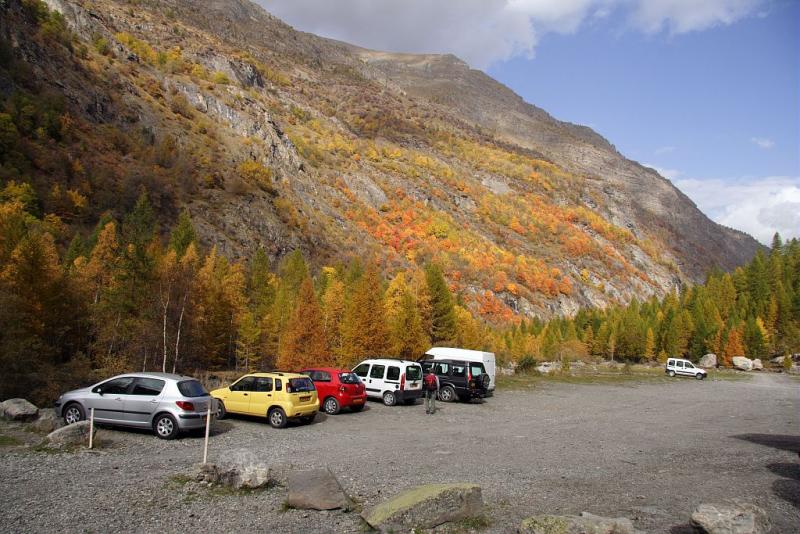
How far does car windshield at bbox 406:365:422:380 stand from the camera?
23.7 metres

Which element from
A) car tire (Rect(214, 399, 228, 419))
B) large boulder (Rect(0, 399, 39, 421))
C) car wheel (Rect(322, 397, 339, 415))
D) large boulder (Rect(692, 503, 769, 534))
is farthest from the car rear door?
large boulder (Rect(692, 503, 769, 534))

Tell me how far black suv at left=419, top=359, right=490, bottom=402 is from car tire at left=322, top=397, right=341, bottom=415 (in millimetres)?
8249

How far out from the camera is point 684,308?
4094 inches

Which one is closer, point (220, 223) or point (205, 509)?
point (205, 509)

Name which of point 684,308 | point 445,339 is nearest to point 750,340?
point 684,308

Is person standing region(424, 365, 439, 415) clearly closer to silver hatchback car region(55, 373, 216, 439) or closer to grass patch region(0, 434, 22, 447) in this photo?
silver hatchback car region(55, 373, 216, 439)

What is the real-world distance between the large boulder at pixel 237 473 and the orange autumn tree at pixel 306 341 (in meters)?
31.8

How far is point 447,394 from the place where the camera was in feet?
86.8

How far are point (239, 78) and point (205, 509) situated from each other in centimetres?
17412

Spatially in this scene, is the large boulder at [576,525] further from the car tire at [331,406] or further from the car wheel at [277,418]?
the car tire at [331,406]

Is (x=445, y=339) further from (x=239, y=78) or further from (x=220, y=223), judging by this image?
(x=239, y=78)

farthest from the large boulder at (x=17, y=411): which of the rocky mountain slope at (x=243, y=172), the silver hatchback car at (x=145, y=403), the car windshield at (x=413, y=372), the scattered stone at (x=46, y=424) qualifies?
the rocky mountain slope at (x=243, y=172)

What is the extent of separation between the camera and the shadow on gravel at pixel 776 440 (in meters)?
15.2

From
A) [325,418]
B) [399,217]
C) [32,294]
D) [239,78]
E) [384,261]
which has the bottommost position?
[325,418]
